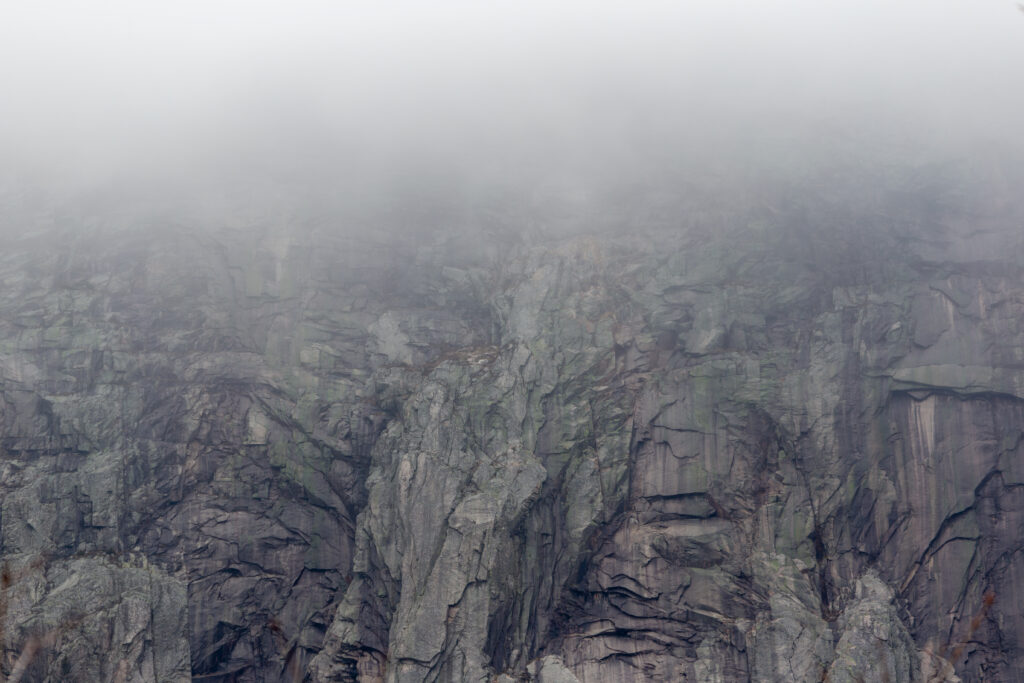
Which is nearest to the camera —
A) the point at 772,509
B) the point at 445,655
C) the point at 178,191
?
the point at 445,655

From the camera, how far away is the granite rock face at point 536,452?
40312 millimetres

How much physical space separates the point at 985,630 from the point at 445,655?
25295 mm

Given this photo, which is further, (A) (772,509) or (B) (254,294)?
(B) (254,294)

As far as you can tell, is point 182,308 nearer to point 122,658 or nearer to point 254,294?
point 254,294

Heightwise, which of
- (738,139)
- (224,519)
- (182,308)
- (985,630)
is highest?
(738,139)

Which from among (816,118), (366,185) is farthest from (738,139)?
(366,185)

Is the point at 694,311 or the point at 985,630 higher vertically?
the point at 694,311

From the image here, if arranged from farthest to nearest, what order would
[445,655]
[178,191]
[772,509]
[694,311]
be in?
[178,191], [694,311], [772,509], [445,655]

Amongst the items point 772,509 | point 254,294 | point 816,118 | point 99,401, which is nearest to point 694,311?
point 772,509

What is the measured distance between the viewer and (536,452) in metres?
44.2

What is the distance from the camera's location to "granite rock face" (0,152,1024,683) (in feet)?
132

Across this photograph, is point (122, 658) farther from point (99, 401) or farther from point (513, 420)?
point (513, 420)

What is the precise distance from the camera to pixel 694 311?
46844 millimetres

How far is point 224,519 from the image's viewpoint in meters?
44.2
